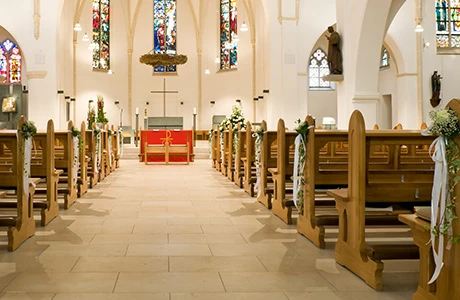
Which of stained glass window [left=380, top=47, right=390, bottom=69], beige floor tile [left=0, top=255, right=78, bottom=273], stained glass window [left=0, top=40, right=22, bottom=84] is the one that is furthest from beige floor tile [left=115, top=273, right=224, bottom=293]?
stained glass window [left=0, top=40, right=22, bottom=84]

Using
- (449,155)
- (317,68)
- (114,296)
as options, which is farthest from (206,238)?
(317,68)

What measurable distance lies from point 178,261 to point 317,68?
2204 centimetres

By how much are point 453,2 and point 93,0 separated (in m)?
15.7

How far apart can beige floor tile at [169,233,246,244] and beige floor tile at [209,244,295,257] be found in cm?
17

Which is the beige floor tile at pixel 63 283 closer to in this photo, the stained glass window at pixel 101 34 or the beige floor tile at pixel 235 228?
the beige floor tile at pixel 235 228

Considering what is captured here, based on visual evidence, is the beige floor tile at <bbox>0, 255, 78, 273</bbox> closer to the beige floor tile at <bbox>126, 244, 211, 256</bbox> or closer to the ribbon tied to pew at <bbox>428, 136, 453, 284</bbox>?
the beige floor tile at <bbox>126, 244, 211, 256</bbox>

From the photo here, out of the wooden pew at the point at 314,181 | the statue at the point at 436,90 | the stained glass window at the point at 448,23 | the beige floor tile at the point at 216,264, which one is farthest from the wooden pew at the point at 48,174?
the stained glass window at the point at 448,23

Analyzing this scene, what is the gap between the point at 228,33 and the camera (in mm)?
25891

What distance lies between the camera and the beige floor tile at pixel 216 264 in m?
4.07

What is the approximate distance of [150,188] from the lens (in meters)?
9.80

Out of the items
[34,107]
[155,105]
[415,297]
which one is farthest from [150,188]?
[155,105]

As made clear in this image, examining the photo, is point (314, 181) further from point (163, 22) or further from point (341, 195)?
point (163, 22)

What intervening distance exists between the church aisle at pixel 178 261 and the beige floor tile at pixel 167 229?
11mm

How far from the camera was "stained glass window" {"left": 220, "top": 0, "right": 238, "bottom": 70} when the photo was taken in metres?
25.4
